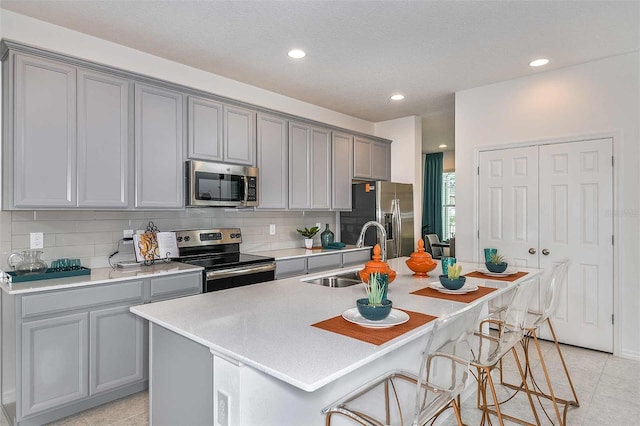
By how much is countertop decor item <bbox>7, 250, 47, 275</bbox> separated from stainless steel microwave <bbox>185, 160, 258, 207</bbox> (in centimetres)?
111

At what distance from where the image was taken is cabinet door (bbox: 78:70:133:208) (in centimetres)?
266

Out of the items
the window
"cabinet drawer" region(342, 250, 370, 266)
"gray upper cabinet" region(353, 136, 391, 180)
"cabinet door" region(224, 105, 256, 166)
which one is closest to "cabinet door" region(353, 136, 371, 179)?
"gray upper cabinet" region(353, 136, 391, 180)

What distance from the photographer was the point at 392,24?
2791 millimetres

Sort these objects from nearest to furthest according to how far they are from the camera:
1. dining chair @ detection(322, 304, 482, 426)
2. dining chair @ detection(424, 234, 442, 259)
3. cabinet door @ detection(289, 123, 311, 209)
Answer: dining chair @ detection(322, 304, 482, 426) → cabinet door @ detection(289, 123, 311, 209) → dining chair @ detection(424, 234, 442, 259)

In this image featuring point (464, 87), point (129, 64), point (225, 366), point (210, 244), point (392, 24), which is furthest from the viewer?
point (464, 87)

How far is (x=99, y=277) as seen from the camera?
8.48ft

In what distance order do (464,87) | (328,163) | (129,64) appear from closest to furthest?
1. (129,64)
2. (464,87)
3. (328,163)

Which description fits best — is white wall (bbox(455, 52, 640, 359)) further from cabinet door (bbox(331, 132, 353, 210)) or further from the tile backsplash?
the tile backsplash

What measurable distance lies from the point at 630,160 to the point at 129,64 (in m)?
4.43

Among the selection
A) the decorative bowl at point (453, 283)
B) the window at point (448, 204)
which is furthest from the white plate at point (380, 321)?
the window at point (448, 204)

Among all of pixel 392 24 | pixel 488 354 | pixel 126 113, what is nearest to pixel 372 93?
pixel 392 24

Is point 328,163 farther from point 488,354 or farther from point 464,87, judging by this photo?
point 488,354

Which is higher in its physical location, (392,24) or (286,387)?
(392,24)

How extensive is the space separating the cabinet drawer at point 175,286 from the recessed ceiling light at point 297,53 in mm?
2008
